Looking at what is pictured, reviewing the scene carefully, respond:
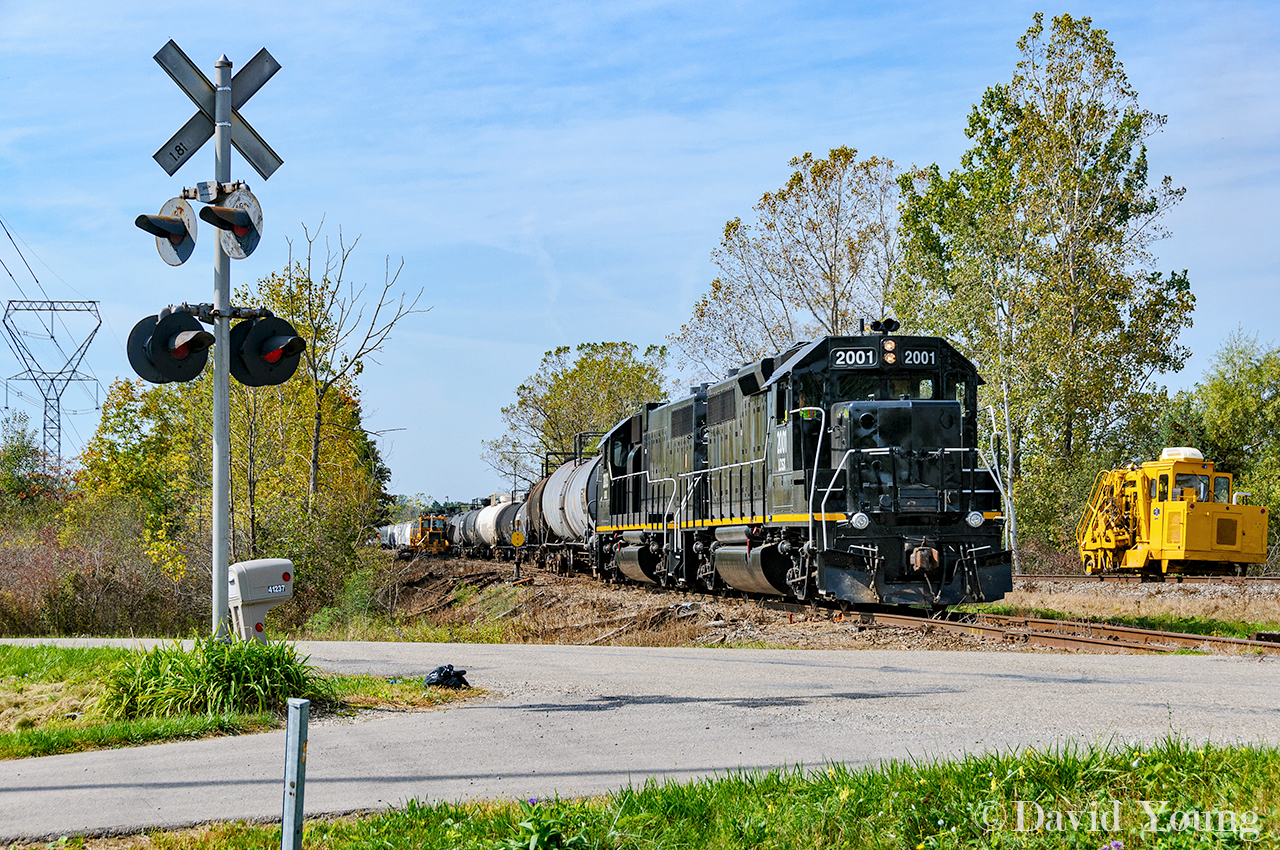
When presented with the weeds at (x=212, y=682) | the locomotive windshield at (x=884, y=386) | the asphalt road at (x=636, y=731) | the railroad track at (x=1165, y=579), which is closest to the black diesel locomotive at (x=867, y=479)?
the locomotive windshield at (x=884, y=386)

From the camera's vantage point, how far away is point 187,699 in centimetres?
779

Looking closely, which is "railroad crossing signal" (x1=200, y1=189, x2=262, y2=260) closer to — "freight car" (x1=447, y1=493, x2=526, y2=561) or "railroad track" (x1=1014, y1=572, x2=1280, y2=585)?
"railroad track" (x1=1014, y1=572, x2=1280, y2=585)

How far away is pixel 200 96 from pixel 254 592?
4.24 m

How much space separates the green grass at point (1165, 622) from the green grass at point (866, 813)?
12.2m

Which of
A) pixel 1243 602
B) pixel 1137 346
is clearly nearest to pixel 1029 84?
pixel 1137 346

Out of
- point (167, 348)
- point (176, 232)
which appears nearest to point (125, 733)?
point (167, 348)

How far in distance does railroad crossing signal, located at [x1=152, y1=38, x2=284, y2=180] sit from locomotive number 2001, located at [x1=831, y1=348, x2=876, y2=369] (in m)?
9.38

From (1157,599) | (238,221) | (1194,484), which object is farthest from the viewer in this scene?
(1194,484)

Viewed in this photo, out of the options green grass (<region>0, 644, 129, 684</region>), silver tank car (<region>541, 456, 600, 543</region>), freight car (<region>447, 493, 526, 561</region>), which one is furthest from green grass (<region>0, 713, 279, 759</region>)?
freight car (<region>447, 493, 526, 561</region>)

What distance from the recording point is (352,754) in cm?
645

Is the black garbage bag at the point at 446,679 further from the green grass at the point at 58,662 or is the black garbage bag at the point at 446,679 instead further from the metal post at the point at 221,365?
the green grass at the point at 58,662

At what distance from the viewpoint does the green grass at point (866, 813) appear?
179 inches

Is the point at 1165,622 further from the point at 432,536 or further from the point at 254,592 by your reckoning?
the point at 432,536

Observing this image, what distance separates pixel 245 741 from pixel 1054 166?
35.3 m
